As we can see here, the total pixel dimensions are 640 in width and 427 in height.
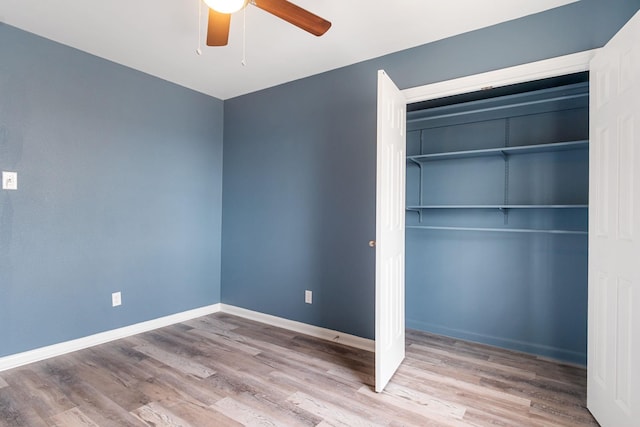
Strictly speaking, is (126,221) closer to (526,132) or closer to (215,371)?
(215,371)

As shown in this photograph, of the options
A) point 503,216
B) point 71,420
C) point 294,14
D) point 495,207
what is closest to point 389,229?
point 495,207

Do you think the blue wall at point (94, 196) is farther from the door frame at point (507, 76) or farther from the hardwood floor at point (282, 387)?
the door frame at point (507, 76)

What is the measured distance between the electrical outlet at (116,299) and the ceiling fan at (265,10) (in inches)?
90.4

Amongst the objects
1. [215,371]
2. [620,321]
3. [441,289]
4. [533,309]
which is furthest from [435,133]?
[215,371]

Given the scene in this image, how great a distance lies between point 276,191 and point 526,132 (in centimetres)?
230

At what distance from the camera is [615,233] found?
166cm

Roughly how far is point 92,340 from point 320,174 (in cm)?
240

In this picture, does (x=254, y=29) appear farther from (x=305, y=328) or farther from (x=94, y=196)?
(x=305, y=328)

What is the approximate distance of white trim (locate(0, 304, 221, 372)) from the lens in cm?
241

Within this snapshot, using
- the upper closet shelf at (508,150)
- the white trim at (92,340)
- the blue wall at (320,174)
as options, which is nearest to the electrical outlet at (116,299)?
the white trim at (92,340)

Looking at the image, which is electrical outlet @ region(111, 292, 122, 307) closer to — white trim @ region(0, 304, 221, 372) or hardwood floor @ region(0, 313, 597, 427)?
white trim @ region(0, 304, 221, 372)

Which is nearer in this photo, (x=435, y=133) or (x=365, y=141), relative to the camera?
(x=365, y=141)

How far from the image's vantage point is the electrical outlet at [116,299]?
2.95m

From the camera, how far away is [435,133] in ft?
10.5
